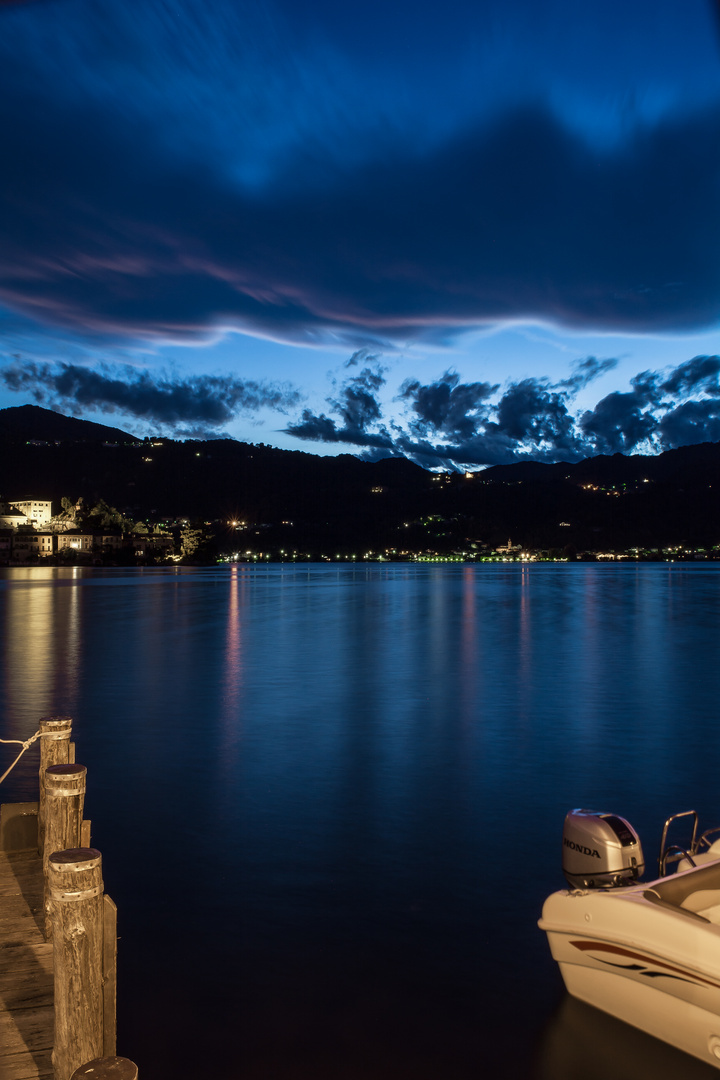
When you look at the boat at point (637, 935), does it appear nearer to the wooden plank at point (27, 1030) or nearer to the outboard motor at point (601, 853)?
the outboard motor at point (601, 853)

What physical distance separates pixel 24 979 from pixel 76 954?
5.98 ft

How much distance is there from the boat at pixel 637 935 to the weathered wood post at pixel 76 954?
295cm

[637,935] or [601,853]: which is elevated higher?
[601,853]

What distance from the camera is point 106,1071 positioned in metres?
2.85

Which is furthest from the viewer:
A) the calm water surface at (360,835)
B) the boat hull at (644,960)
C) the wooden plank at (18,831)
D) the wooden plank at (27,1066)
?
the wooden plank at (18,831)

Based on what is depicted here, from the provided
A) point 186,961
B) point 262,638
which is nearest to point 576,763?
point 186,961

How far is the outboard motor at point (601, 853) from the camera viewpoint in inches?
210

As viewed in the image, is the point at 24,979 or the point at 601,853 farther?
the point at 601,853

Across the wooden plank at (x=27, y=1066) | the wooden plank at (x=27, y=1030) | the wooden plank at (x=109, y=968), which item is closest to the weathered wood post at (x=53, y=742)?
the wooden plank at (x=27, y=1030)

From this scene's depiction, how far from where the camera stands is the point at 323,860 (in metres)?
7.77

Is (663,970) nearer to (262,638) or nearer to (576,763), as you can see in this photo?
(576,763)

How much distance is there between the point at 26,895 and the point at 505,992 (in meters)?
3.58

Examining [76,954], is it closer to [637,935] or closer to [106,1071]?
[106,1071]

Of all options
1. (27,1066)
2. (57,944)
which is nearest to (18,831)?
(27,1066)
